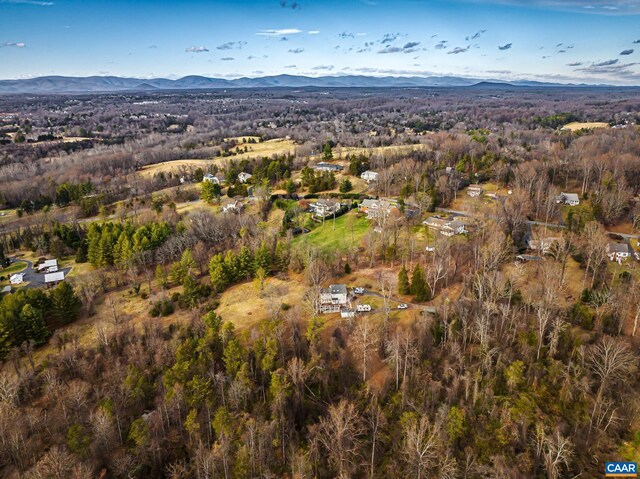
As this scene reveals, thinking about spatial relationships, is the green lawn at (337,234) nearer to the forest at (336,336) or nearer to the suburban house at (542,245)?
the forest at (336,336)

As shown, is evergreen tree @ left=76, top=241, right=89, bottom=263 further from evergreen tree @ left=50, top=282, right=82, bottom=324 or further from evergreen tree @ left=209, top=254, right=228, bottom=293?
evergreen tree @ left=209, top=254, right=228, bottom=293

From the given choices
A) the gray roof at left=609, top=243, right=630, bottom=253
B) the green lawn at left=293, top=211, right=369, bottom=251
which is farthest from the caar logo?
the green lawn at left=293, top=211, right=369, bottom=251

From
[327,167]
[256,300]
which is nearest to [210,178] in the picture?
[327,167]

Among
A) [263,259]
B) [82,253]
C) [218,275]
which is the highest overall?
[263,259]

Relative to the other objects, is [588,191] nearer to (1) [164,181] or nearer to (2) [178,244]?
(2) [178,244]

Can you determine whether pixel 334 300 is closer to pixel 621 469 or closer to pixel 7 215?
pixel 621 469

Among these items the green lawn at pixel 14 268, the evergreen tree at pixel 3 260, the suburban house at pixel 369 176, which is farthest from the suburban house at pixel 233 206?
the evergreen tree at pixel 3 260
